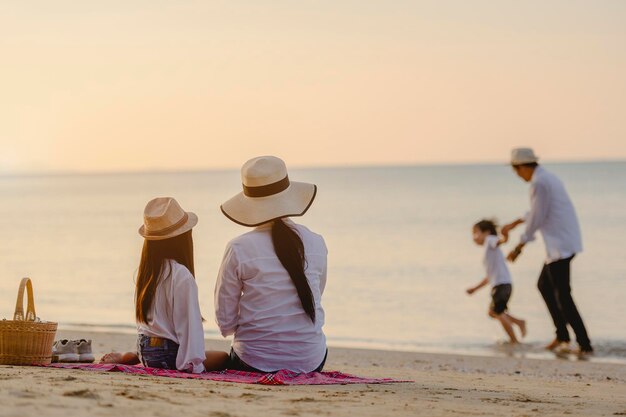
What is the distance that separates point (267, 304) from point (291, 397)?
82cm

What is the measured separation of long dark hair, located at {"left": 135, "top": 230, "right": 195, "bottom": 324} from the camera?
6.93 m

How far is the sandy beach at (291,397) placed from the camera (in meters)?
5.44

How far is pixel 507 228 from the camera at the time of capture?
11.5 meters

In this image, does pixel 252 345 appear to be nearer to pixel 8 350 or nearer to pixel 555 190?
pixel 8 350

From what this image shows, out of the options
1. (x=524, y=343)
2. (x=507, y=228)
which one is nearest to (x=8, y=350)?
(x=507, y=228)

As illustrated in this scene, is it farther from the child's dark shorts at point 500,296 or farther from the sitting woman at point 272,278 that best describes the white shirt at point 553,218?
the sitting woman at point 272,278

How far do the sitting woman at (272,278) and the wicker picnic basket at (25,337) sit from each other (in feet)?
3.51

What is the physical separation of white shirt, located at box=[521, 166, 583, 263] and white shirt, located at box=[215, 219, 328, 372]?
15.6 feet

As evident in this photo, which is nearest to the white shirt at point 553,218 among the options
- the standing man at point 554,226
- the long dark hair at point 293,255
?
the standing man at point 554,226

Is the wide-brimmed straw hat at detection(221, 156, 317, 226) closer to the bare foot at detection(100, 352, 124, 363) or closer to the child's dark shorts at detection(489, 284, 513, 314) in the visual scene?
the bare foot at detection(100, 352, 124, 363)

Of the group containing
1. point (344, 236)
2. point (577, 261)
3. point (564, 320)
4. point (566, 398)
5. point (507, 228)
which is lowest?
point (566, 398)

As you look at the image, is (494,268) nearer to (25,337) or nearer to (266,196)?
(266,196)

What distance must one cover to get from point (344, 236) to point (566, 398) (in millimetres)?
34832

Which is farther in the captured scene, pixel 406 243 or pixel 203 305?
pixel 406 243
